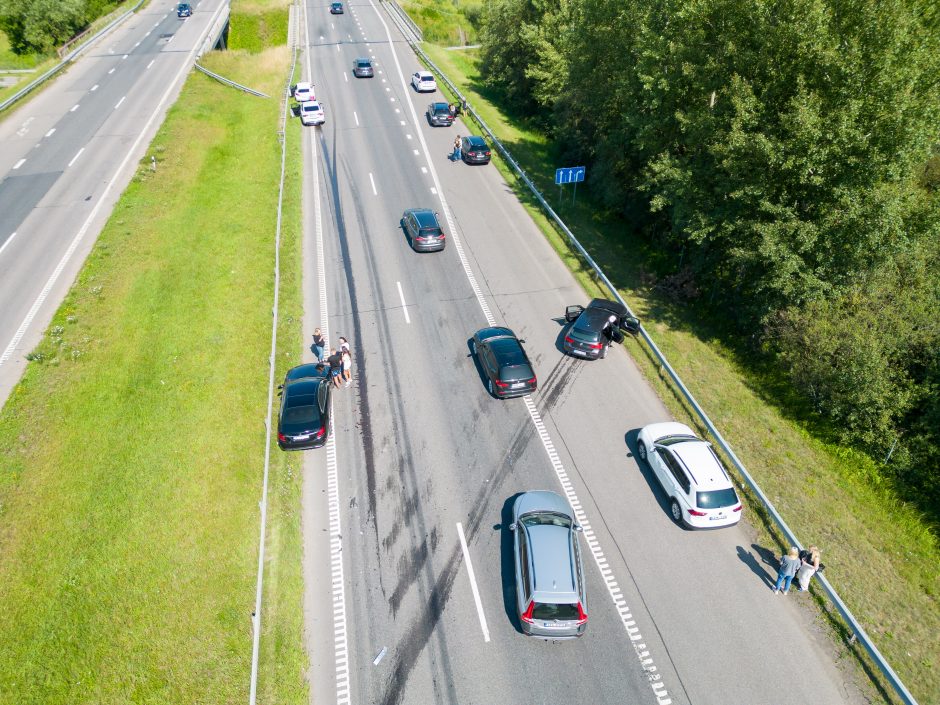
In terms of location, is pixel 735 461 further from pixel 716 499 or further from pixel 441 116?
pixel 441 116

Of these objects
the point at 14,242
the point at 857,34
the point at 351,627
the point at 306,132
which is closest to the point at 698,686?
the point at 351,627

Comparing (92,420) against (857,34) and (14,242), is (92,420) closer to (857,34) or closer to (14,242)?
(14,242)

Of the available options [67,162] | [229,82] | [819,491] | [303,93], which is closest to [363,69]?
[303,93]

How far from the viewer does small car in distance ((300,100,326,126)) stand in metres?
42.6

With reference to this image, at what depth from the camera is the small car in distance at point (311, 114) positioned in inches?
1678

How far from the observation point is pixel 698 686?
42.6ft

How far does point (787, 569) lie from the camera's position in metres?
Result: 14.4

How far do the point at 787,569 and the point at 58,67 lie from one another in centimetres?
7000

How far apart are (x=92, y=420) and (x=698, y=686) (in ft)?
68.7

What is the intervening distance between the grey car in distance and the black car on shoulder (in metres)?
8.48

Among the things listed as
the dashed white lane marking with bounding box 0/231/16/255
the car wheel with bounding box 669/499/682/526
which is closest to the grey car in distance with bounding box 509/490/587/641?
the car wheel with bounding box 669/499/682/526

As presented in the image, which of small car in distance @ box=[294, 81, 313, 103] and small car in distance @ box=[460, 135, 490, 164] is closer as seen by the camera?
small car in distance @ box=[460, 135, 490, 164]

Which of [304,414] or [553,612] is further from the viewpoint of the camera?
[304,414]

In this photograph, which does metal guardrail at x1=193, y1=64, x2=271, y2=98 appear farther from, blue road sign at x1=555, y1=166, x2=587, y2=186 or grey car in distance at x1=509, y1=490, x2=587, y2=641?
grey car in distance at x1=509, y1=490, x2=587, y2=641
